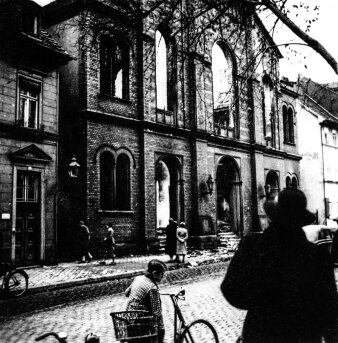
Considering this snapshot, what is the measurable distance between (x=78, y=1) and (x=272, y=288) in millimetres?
19873

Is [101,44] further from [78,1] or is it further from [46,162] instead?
[46,162]

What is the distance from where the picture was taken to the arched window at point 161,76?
75.4 feet

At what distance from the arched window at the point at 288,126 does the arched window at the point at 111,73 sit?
15.8 meters

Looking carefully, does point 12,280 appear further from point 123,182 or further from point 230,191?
point 230,191

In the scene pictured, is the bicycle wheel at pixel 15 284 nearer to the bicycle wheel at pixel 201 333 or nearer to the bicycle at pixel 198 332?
the bicycle at pixel 198 332

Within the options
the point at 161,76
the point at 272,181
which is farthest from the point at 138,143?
the point at 272,181

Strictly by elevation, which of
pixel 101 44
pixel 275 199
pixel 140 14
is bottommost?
pixel 275 199

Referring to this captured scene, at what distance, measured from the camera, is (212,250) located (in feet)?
74.0

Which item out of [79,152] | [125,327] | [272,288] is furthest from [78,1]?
[272,288]

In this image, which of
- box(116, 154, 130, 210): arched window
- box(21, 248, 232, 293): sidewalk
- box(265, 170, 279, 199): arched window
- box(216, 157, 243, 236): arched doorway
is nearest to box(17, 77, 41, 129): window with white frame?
box(116, 154, 130, 210): arched window

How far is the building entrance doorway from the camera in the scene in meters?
16.2

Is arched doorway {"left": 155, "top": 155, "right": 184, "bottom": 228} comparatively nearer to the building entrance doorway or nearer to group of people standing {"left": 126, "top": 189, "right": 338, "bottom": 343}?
the building entrance doorway

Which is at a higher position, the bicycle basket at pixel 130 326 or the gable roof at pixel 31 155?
the gable roof at pixel 31 155

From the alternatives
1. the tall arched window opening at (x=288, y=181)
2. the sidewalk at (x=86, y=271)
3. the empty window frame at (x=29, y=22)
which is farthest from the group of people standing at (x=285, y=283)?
the tall arched window opening at (x=288, y=181)
